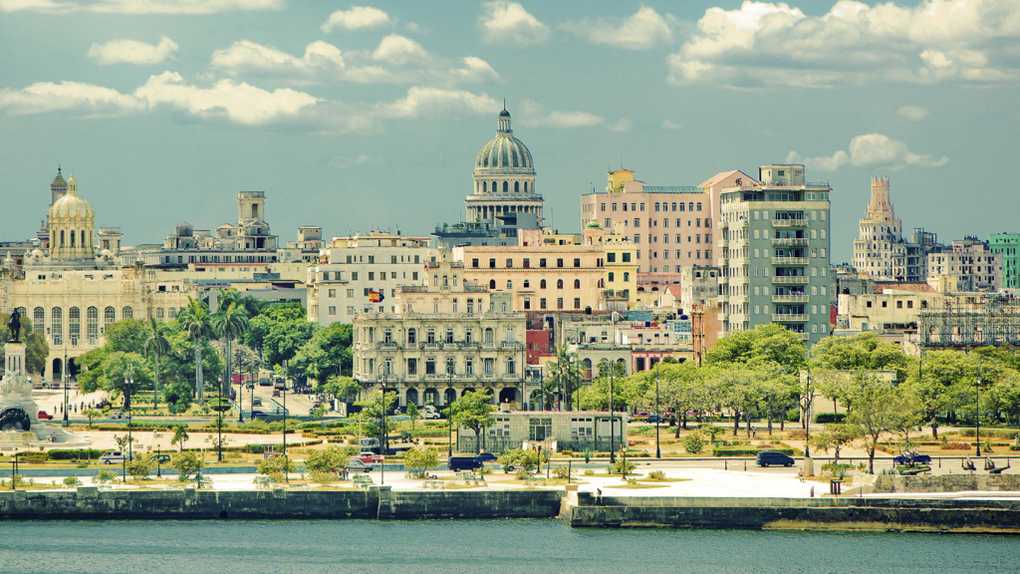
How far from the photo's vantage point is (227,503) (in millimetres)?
145625

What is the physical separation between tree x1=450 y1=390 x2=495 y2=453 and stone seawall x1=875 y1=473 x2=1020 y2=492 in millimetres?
33560

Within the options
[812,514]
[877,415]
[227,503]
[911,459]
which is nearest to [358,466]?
[227,503]

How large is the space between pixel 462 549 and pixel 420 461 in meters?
16.6

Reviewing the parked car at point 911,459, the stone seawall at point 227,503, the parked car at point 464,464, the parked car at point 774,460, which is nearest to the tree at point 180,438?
the parked car at point 464,464

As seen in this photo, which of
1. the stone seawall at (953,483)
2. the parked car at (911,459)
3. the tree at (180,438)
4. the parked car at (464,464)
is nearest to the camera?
the stone seawall at (953,483)

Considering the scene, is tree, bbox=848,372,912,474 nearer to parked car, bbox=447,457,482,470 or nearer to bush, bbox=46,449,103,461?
parked car, bbox=447,457,482,470

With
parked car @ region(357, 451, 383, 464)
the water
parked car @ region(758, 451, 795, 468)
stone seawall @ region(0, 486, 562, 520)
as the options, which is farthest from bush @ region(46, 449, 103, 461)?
parked car @ region(758, 451, 795, 468)

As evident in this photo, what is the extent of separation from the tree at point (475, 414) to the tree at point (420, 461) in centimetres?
1432

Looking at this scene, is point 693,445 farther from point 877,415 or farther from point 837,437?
point 877,415

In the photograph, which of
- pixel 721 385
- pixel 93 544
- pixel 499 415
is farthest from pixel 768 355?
pixel 93 544

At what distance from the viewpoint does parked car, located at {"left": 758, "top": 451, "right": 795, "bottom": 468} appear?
159 m

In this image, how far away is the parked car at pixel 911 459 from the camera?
152125 mm

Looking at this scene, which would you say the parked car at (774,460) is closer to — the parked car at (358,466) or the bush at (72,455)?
the parked car at (358,466)

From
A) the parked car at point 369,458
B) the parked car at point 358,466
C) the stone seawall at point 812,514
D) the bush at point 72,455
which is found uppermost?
the bush at point 72,455
